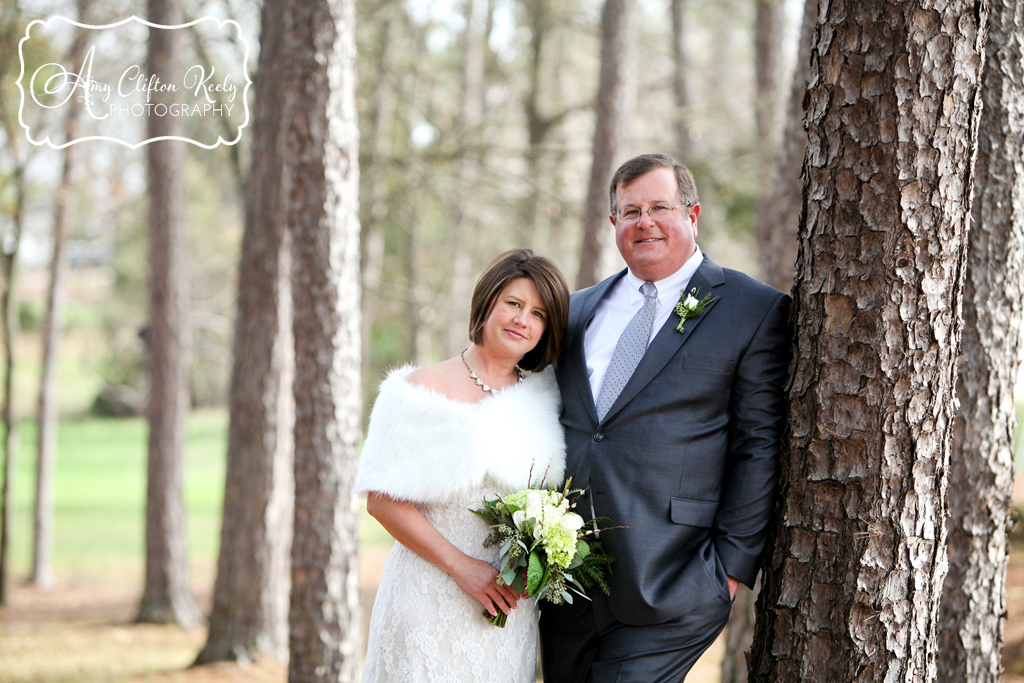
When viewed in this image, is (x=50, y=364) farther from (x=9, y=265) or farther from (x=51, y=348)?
(x=9, y=265)

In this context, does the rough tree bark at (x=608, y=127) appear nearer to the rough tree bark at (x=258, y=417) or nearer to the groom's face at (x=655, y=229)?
the rough tree bark at (x=258, y=417)

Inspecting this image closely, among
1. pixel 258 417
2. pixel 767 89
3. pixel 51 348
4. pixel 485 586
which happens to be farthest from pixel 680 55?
pixel 485 586

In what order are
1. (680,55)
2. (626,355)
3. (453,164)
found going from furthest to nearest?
(680,55), (453,164), (626,355)

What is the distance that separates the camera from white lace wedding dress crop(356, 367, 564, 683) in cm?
299

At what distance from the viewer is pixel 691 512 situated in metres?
2.90

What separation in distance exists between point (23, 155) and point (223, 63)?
2920mm

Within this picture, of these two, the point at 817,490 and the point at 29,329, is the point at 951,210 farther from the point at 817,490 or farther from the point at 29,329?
the point at 29,329

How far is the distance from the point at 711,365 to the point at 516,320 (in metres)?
0.74

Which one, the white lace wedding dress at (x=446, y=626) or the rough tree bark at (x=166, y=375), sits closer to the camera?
the white lace wedding dress at (x=446, y=626)

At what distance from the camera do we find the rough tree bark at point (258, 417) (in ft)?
23.1

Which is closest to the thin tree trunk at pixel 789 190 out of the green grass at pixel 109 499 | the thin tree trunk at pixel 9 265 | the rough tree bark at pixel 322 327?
the rough tree bark at pixel 322 327

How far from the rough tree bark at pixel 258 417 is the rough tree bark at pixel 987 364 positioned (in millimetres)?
5255

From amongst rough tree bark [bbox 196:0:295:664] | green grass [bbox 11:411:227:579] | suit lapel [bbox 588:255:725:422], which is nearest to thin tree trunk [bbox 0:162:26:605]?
green grass [bbox 11:411:227:579]

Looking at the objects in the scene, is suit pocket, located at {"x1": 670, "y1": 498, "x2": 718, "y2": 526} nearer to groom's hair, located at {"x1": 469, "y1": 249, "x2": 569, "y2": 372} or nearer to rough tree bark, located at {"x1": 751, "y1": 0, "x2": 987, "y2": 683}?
rough tree bark, located at {"x1": 751, "y1": 0, "x2": 987, "y2": 683}
